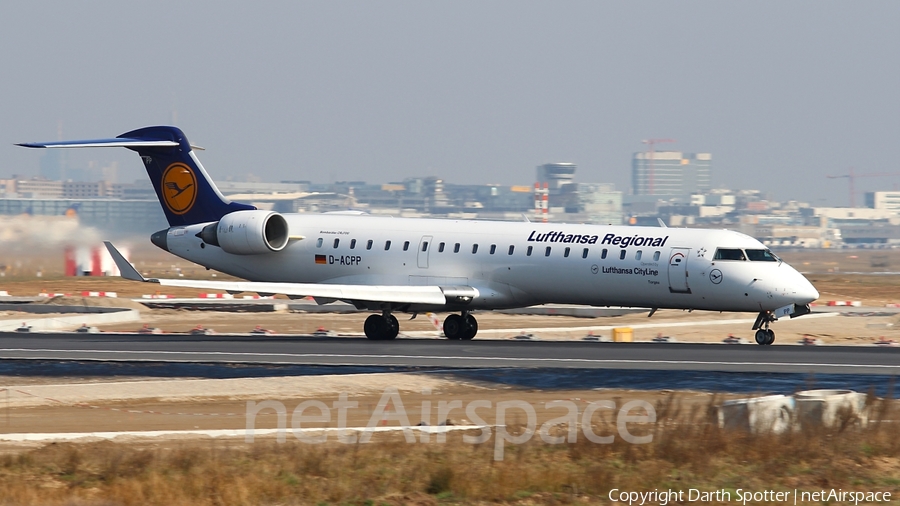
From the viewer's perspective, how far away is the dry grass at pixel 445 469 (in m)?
11.4

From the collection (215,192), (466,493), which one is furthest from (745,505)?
(215,192)

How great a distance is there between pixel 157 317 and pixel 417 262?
13.0 m

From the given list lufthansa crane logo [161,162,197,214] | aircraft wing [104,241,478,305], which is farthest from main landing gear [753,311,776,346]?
lufthansa crane logo [161,162,197,214]

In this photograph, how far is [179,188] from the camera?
118 ft

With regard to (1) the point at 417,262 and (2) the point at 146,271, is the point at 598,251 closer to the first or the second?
(1) the point at 417,262

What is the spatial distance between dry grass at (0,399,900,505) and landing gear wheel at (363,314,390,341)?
56.3 feet

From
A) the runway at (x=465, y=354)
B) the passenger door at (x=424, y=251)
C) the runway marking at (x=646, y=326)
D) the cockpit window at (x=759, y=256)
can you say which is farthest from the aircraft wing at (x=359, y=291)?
the cockpit window at (x=759, y=256)

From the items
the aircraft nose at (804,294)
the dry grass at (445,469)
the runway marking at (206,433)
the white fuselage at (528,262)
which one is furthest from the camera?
the white fuselage at (528,262)

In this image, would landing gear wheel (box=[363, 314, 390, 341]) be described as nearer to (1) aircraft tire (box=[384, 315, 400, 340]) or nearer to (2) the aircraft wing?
(1) aircraft tire (box=[384, 315, 400, 340])

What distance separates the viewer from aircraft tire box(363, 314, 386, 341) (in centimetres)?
3162

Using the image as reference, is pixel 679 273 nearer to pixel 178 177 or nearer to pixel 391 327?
pixel 391 327

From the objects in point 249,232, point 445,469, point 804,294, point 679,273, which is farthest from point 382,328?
point 445,469

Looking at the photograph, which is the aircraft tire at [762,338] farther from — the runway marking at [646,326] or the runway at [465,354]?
the runway marking at [646,326]

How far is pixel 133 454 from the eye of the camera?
1274 cm
